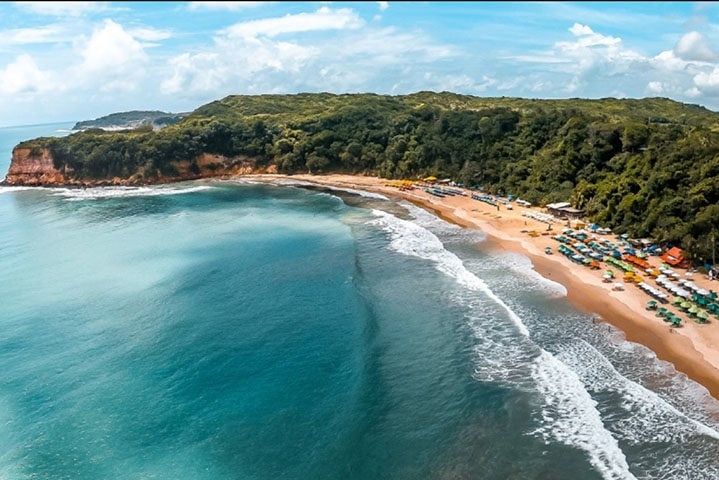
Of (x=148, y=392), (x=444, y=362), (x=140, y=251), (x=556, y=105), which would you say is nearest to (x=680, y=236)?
(x=444, y=362)

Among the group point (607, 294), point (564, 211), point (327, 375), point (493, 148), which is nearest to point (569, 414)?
point (327, 375)

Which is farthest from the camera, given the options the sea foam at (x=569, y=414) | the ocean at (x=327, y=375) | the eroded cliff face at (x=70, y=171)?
the eroded cliff face at (x=70, y=171)

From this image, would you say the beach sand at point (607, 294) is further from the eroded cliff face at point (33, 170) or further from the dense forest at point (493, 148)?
the eroded cliff face at point (33, 170)

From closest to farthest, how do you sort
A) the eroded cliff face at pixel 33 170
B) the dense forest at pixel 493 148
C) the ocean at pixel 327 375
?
the ocean at pixel 327 375 → the dense forest at pixel 493 148 → the eroded cliff face at pixel 33 170

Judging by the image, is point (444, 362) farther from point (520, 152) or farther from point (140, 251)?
point (520, 152)

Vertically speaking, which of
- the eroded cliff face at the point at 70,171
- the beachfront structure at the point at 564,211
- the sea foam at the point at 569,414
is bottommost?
the sea foam at the point at 569,414

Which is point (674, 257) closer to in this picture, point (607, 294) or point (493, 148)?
point (607, 294)

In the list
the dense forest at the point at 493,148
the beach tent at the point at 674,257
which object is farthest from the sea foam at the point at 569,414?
the dense forest at the point at 493,148
